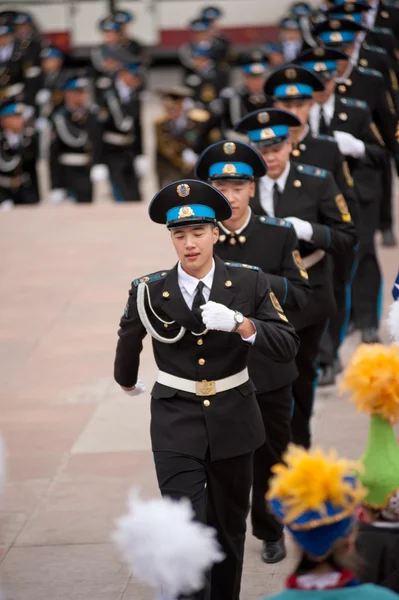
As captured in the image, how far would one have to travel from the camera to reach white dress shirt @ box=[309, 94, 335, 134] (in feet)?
30.1

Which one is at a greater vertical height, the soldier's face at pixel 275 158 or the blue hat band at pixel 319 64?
the soldier's face at pixel 275 158

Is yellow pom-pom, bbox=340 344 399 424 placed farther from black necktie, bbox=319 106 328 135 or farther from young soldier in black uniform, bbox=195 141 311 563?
black necktie, bbox=319 106 328 135

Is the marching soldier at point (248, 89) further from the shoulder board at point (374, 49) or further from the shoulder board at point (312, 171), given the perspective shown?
the shoulder board at point (312, 171)

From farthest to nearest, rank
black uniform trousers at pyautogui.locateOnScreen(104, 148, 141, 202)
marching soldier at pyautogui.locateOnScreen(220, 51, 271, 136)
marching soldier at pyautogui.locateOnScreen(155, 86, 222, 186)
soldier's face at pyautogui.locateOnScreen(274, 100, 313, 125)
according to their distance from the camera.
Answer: black uniform trousers at pyautogui.locateOnScreen(104, 148, 141, 202) < marching soldier at pyautogui.locateOnScreen(155, 86, 222, 186) < marching soldier at pyautogui.locateOnScreen(220, 51, 271, 136) < soldier's face at pyautogui.locateOnScreen(274, 100, 313, 125)

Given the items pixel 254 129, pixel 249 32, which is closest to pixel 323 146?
pixel 254 129

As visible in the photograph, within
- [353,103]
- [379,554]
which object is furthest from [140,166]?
[379,554]

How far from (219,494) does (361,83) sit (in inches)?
193

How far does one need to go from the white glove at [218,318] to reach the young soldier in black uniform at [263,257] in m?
1.18

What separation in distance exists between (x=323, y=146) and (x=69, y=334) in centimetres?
316

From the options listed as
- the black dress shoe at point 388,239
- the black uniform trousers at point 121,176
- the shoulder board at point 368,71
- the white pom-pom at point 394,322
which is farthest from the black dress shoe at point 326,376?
the black uniform trousers at point 121,176

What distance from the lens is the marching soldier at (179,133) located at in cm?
1680

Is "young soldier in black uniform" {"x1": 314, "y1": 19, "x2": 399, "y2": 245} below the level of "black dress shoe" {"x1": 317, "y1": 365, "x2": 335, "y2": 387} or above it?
above

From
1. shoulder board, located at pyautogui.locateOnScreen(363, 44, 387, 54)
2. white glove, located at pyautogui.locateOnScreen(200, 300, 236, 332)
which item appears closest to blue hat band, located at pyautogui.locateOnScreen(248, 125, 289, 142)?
white glove, located at pyautogui.locateOnScreen(200, 300, 236, 332)

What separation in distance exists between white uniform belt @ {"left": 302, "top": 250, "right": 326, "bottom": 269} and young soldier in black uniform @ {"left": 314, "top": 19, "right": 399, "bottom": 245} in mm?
2578
